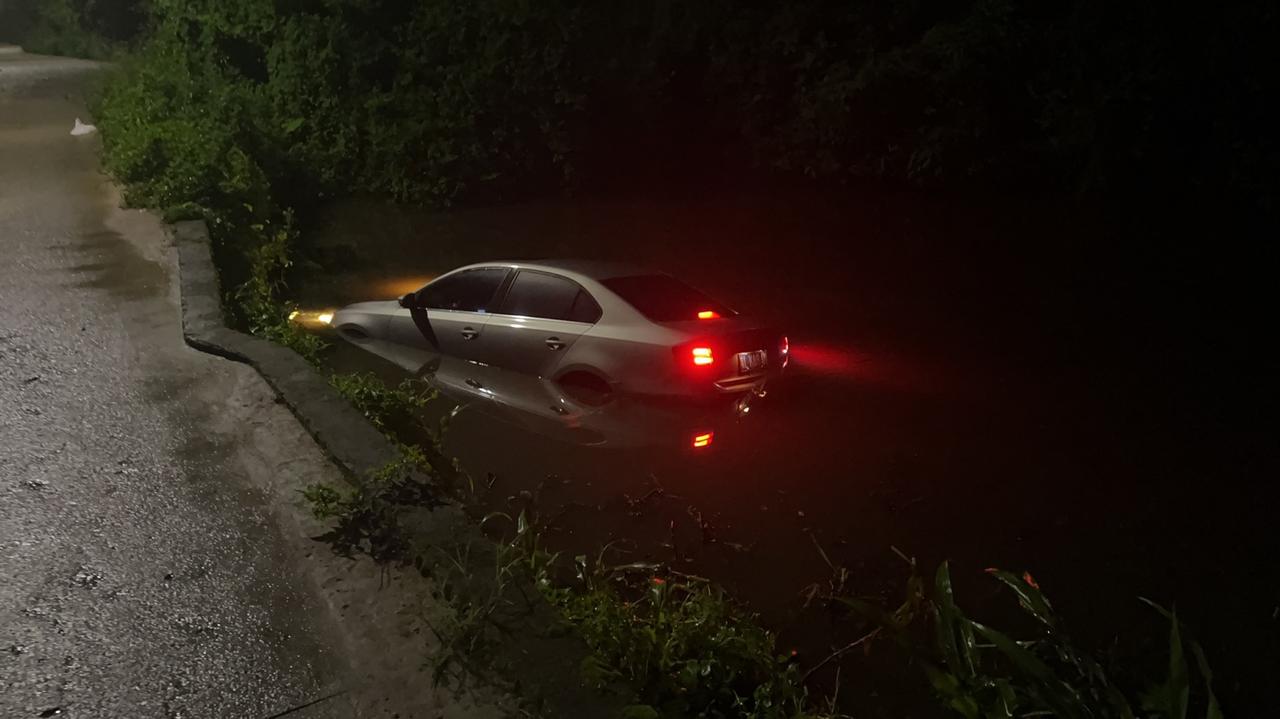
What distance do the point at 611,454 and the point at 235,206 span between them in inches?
311

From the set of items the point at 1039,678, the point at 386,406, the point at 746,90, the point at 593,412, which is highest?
the point at 746,90

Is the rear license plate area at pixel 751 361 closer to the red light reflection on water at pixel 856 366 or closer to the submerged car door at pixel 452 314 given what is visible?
the red light reflection on water at pixel 856 366

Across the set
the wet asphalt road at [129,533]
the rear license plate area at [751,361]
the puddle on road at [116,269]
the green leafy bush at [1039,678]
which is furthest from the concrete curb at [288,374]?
the green leafy bush at [1039,678]

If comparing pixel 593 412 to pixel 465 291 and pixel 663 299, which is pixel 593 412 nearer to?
pixel 663 299

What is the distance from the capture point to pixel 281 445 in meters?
6.42

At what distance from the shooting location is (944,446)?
7.57 meters

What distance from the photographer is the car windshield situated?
7797 mm

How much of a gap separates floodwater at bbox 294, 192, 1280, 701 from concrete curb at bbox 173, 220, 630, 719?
36.3 inches

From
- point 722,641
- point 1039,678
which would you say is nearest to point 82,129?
point 722,641

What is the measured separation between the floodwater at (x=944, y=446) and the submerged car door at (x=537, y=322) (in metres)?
0.22

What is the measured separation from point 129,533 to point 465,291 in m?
4.31

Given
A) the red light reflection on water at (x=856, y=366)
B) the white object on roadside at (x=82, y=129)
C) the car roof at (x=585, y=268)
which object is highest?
the car roof at (x=585, y=268)

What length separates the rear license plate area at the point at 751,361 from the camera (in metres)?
7.55

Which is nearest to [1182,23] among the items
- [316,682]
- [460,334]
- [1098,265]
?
[1098,265]
